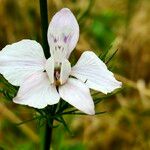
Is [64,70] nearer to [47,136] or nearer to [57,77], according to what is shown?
[57,77]

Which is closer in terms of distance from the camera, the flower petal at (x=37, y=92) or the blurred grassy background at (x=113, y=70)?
the flower petal at (x=37, y=92)

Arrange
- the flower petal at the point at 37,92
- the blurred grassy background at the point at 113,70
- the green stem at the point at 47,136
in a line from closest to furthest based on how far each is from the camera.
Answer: the flower petal at the point at 37,92, the green stem at the point at 47,136, the blurred grassy background at the point at 113,70

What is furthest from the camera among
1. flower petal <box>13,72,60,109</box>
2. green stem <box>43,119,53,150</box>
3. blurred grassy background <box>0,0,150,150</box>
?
blurred grassy background <box>0,0,150,150</box>

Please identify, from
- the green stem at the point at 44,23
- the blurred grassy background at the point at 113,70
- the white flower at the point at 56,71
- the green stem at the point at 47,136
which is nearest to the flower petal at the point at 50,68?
the white flower at the point at 56,71

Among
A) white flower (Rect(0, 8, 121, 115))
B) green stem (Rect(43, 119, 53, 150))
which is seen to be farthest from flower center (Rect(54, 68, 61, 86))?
green stem (Rect(43, 119, 53, 150))

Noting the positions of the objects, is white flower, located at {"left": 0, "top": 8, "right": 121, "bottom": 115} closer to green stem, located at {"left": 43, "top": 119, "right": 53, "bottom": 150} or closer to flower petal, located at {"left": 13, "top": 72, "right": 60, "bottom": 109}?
flower petal, located at {"left": 13, "top": 72, "right": 60, "bottom": 109}

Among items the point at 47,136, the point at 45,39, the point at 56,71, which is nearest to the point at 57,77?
the point at 56,71

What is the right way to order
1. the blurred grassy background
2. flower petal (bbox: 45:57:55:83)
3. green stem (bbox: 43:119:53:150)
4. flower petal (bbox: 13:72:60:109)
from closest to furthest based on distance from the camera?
flower petal (bbox: 13:72:60:109) < flower petal (bbox: 45:57:55:83) < green stem (bbox: 43:119:53:150) < the blurred grassy background

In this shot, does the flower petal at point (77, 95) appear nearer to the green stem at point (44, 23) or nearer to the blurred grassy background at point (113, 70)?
the green stem at point (44, 23)
